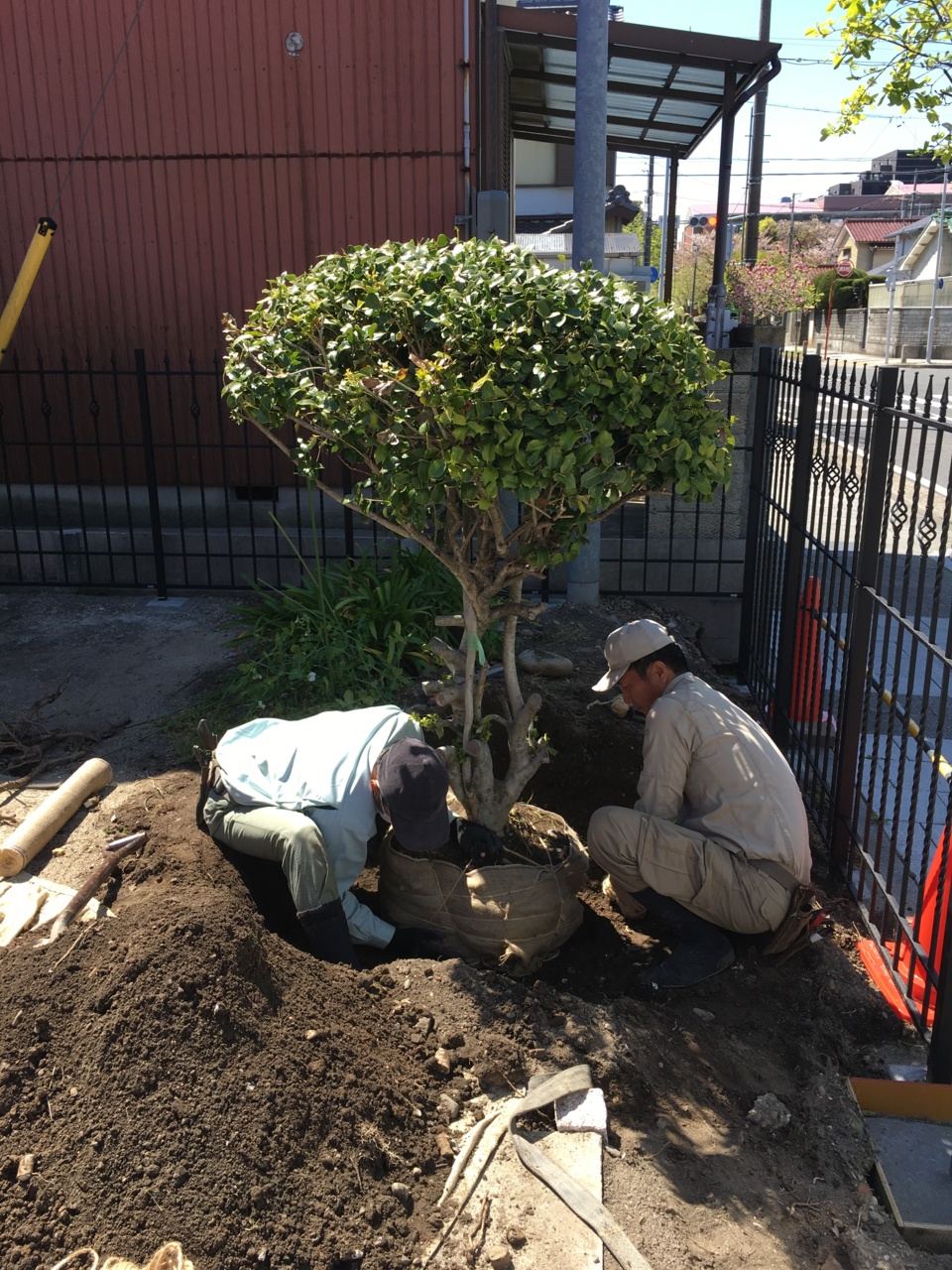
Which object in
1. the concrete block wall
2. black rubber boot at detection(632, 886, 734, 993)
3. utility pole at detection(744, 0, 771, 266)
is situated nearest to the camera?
black rubber boot at detection(632, 886, 734, 993)

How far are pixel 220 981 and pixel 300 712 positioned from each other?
2663 millimetres

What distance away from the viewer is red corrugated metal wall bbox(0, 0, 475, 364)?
8188mm

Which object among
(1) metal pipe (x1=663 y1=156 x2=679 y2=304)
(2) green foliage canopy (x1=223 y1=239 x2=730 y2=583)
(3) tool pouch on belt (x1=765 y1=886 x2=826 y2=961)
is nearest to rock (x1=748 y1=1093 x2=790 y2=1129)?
(3) tool pouch on belt (x1=765 y1=886 x2=826 y2=961)

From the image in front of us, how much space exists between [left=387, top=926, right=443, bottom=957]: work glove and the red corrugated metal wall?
6007 millimetres

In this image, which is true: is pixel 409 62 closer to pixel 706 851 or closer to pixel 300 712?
pixel 300 712

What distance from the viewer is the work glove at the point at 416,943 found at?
13.2 ft

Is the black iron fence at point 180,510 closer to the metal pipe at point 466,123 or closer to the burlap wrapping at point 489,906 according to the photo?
the metal pipe at point 466,123

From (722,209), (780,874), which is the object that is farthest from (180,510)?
(722,209)

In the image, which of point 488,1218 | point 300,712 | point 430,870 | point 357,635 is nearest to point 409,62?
point 357,635

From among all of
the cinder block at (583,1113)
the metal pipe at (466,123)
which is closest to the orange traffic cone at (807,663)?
the cinder block at (583,1113)

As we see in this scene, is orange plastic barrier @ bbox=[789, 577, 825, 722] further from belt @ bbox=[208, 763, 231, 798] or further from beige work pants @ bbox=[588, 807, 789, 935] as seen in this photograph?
belt @ bbox=[208, 763, 231, 798]

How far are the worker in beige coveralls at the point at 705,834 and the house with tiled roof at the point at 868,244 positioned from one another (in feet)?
213

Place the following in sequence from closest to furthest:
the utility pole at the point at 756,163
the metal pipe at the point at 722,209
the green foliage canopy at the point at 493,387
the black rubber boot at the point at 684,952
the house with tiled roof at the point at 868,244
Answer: the green foliage canopy at the point at 493,387
the black rubber boot at the point at 684,952
the metal pipe at the point at 722,209
the utility pole at the point at 756,163
the house with tiled roof at the point at 868,244

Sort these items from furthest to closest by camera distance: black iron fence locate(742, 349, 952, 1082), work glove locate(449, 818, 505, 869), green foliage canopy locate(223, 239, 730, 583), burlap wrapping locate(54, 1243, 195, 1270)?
1. work glove locate(449, 818, 505, 869)
2. black iron fence locate(742, 349, 952, 1082)
3. green foliage canopy locate(223, 239, 730, 583)
4. burlap wrapping locate(54, 1243, 195, 1270)
